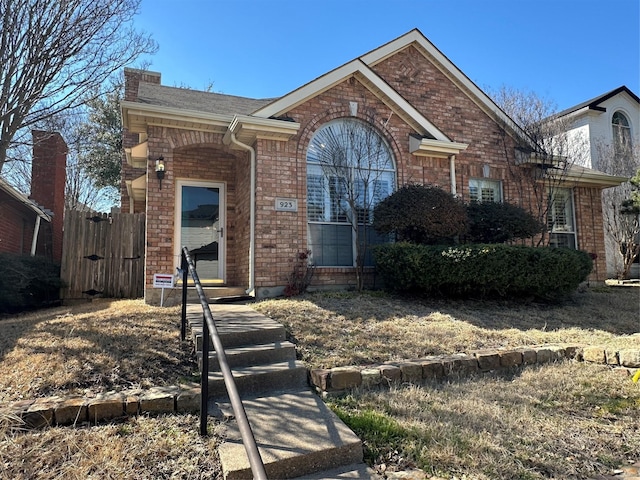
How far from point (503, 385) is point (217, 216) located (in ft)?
22.2

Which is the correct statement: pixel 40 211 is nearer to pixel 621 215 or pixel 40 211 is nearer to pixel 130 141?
pixel 130 141

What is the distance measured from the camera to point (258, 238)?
7355 millimetres

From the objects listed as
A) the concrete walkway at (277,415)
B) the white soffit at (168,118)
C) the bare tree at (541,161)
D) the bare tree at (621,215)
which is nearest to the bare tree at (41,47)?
the white soffit at (168,118)

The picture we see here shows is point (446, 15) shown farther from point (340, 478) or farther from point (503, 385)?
point (340, 478)

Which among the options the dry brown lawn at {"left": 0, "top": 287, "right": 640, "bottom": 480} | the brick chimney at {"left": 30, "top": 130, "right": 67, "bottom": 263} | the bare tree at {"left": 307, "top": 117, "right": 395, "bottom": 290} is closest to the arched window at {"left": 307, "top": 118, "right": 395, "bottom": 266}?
the bare tree at {"left": 307, "top": 117, "right": 395, "bottom": 290}

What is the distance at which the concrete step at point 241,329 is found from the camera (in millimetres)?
4285

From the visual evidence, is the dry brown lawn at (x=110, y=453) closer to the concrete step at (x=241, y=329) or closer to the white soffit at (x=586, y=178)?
the concrete step at (x=241, y=329)

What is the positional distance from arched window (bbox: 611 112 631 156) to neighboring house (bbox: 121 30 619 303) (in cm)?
617

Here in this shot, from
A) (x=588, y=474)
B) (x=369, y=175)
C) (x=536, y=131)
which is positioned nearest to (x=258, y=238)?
(x=369, y=175)

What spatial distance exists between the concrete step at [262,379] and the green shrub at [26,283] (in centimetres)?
615

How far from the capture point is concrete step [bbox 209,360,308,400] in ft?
11.4

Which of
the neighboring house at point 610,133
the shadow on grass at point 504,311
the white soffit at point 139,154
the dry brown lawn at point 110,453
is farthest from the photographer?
the neighboring house at point 610,133

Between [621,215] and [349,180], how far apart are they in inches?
444

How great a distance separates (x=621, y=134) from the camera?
17047mm
